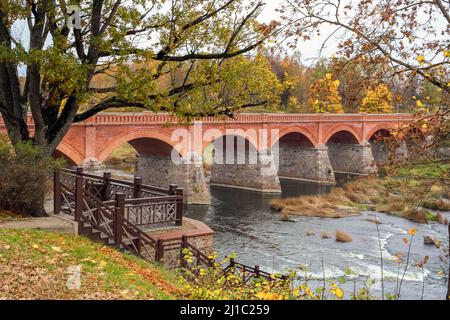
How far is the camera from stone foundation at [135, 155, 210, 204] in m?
31.1

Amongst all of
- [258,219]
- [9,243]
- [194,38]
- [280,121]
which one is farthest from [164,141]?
[9,243]

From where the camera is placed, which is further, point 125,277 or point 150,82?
point 150,82

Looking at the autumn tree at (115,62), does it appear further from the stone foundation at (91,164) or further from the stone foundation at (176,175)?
the stone foundation at (176,175)

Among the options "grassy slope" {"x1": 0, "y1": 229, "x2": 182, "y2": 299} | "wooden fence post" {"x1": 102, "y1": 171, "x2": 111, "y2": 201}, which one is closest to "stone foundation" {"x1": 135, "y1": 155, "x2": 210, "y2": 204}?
"wooden fence post" {"x1": 102, "y1": 171, "x2": 111, "y2": 201}

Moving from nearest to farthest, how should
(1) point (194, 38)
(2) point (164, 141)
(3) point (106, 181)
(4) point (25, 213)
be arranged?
(4) point (25, 213) < (1) point (194, 38) < (3) point (106, 181) < (2) point (164, 141)

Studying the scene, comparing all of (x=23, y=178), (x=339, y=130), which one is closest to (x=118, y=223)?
(x=23, y=178)

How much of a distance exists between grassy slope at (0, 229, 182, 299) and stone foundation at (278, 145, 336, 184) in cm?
3356

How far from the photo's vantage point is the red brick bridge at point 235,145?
27.3m

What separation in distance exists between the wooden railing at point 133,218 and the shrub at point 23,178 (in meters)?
0.67

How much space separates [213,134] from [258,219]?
349 inches
